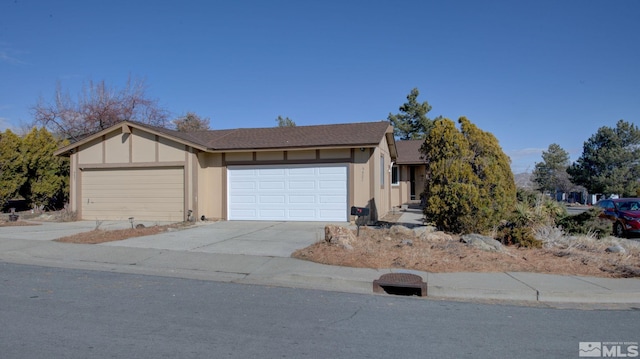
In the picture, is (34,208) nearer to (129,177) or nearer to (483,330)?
(129,177)

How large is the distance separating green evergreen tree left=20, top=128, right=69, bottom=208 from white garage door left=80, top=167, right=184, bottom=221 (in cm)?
431

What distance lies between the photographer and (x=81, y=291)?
7.10m

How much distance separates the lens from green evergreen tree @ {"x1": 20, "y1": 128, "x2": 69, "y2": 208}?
21.0 m

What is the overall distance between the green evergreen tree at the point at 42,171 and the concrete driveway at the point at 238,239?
10.5 meters

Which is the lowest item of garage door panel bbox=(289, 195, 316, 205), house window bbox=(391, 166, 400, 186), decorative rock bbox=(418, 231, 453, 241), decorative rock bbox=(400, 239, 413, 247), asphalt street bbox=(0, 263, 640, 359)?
asphalt street bbox=(0, 263, 640, 359)

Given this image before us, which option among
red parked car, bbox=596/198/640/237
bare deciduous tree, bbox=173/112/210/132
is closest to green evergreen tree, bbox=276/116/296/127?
bare deciduous tree, bbox=173/112/210/132

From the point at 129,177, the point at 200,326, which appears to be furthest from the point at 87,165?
the point at 200,326

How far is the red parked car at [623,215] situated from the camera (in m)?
14.5

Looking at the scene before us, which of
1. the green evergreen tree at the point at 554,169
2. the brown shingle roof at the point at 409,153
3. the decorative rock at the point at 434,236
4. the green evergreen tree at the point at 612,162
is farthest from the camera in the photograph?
the green evergreen tree at the point at 554,169

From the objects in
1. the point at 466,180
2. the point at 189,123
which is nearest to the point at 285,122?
the point at 189,123

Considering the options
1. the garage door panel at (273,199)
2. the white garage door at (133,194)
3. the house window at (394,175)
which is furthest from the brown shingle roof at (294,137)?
the house window at (394,175)

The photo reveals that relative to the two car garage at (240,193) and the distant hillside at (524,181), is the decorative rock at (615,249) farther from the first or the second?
the distant hillside at (524,181)

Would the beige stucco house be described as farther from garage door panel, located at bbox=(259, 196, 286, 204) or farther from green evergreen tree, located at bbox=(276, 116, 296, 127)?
green evergreen tree, located at bbox=(276, 116, 296, 127)

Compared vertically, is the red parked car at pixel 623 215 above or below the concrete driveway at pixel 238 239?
above
